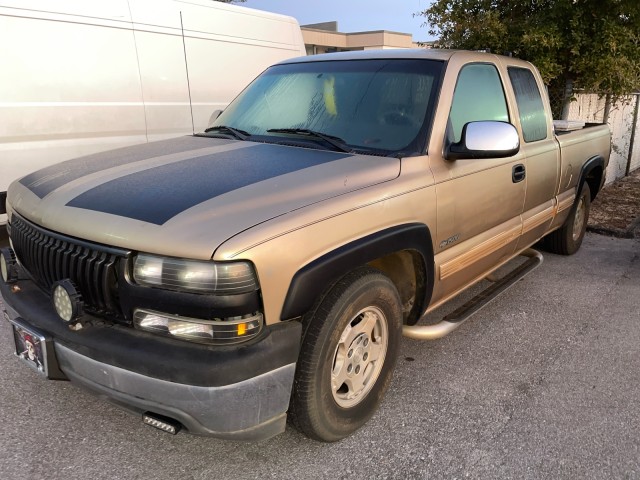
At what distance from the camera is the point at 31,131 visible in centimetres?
511

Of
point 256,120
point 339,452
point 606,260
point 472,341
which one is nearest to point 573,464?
point 339,452

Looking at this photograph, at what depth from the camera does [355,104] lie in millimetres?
3307

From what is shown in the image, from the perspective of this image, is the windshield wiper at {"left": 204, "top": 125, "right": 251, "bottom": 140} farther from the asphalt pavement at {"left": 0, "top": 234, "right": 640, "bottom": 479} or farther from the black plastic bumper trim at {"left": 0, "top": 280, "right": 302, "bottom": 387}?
the asphalt pavement at {"left": 0, "top": 234, "right": 640, "bottom": 479}

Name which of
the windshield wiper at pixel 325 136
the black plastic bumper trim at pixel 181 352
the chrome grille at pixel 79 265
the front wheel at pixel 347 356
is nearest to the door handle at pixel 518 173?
the windshield wiper at pixel 325 136

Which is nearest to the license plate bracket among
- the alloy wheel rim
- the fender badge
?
the alloy wheel rim

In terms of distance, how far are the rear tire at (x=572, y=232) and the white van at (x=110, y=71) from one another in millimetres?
4034

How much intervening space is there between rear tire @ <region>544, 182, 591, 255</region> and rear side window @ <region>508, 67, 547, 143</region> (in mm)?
1289

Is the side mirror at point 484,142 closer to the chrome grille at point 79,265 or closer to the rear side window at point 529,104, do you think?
the rear side window at point 529,104

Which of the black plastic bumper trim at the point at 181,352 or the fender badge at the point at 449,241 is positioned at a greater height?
the fender badge at the point at 449,241

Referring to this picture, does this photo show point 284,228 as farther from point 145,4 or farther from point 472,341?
point 145,4

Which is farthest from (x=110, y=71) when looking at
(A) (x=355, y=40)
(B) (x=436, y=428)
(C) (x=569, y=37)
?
(A) (x=355, y=40)

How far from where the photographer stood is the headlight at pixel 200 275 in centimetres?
207

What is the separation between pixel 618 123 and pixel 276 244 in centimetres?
956

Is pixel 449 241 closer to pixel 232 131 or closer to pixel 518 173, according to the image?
pixel 518 173
